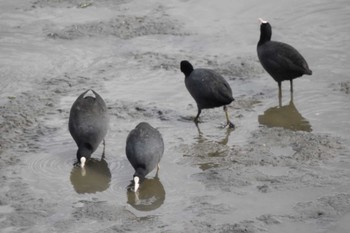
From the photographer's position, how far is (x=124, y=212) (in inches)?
342

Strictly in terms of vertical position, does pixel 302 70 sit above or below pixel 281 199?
above

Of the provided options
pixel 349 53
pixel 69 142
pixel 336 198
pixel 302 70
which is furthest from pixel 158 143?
pixel 349 53

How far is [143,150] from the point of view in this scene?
30.7 feet

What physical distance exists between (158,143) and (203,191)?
921mm

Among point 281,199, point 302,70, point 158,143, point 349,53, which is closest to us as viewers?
point 281,199

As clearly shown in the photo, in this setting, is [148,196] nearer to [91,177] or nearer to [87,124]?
[91,177]

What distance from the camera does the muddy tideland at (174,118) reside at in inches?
341

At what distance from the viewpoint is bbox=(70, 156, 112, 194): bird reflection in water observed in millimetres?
9414

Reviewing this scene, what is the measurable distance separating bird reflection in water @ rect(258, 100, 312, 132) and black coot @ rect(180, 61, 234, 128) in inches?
26.3

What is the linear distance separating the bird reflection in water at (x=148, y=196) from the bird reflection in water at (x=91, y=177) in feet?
1.35

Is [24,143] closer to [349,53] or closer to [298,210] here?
[298,210]

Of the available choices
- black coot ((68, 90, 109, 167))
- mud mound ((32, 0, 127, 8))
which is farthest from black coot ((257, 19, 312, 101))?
mud mound ((32, 0, 127, 8))

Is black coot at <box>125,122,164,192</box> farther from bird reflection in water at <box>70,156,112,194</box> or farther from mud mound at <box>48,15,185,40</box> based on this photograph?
mud mound at <box>48,15,185,40</box>

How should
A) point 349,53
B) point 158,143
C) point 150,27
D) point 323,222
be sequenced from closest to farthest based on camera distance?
point 323,222 < point 158,143 < point 349,53 < point 150,27
